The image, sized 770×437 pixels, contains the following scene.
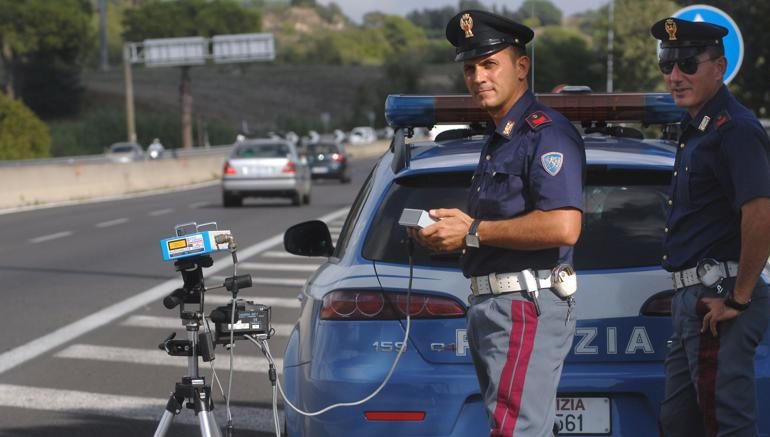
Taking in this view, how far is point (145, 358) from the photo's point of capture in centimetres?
1008

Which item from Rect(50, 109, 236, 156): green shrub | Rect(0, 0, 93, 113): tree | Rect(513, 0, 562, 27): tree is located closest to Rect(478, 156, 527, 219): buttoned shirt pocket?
Rect(513, 0, 562, 27): tree

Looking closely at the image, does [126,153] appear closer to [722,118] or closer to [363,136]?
[363,136]

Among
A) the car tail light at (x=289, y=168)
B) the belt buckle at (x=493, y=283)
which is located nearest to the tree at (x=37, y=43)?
the car tail light at (x=289, y=168)

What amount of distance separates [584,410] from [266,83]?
488ft

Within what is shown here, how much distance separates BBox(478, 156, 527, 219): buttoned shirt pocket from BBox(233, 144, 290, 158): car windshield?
1106 inches

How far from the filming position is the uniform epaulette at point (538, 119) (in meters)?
4.01

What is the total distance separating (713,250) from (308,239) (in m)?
1.97

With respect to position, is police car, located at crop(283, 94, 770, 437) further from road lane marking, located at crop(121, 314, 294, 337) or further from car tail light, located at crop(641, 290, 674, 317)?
road lane marking, located at crop(121, 314, 294, 337)

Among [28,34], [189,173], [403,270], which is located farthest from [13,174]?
[28,34]

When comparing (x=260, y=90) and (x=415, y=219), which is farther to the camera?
(x=260, y=90)

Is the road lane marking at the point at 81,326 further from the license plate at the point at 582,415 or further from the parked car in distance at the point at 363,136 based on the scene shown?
the parked car in distance at the point at 363,136

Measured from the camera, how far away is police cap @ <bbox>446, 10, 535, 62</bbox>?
4.02 meters

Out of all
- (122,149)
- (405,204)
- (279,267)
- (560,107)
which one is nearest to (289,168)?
(279,267)

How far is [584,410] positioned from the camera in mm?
4742
